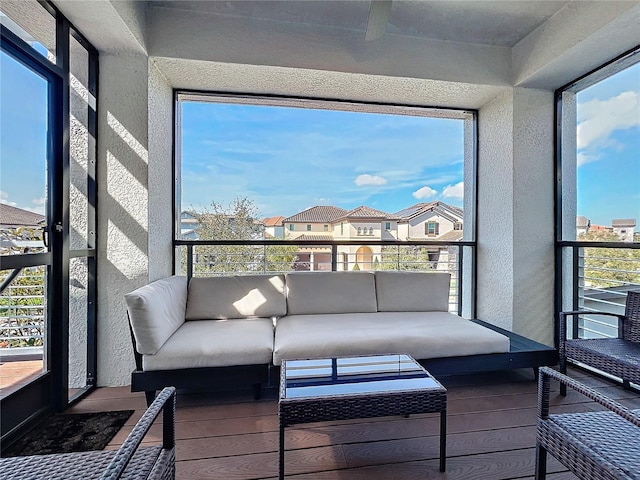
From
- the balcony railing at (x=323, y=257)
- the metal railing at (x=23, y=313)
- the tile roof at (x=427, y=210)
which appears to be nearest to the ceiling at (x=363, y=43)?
the tile roof at (x=427, y=210)

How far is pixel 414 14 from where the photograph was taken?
2.62m

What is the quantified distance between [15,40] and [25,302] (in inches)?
56.2

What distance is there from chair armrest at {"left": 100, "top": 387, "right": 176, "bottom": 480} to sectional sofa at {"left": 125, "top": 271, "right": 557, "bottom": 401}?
35.6 inches

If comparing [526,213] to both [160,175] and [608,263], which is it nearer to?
[608,263]

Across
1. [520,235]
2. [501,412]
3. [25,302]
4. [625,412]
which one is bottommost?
[501,412]

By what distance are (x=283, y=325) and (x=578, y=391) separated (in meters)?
1.81

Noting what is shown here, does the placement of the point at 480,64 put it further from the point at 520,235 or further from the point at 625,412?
the point at 625,412

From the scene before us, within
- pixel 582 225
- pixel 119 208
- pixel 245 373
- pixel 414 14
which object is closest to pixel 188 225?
pixel 119 208

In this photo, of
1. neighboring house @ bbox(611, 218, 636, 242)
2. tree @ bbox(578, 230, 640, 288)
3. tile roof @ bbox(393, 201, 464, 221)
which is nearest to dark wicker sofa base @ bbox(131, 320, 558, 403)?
tree @ bbox(578, 230, 640, 288)

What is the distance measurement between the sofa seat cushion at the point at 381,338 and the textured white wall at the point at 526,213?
783mm

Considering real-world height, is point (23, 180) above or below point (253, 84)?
below

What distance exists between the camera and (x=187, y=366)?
204 cm

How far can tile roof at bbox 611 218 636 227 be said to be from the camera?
242 cm

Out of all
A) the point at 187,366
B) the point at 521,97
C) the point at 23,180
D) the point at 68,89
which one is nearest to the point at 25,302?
the point at 23,180
